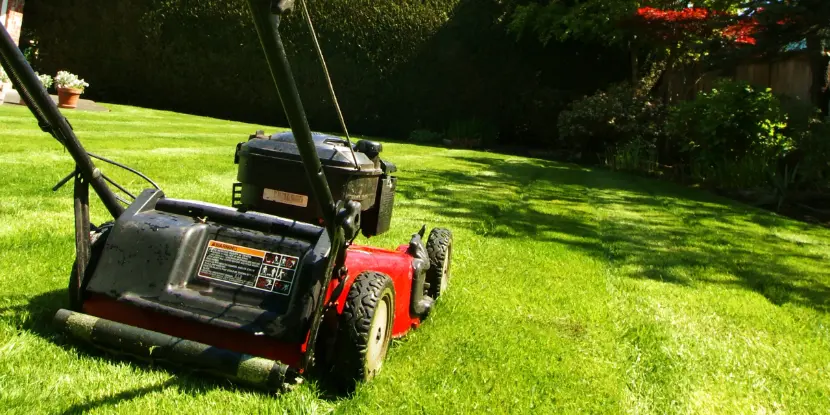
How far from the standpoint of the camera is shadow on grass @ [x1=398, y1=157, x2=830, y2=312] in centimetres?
532

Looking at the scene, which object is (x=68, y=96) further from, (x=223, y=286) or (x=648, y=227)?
(x=223, y=286)

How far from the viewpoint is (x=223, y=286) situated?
2666 millimetres

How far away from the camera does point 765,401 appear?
304cm

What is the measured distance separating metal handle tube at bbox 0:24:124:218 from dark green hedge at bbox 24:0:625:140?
564 inches

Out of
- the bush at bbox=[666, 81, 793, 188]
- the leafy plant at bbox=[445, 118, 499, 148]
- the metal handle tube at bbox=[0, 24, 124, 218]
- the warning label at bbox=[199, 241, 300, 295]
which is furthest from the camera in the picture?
the leafy plant at bbox=[445, 118, 499, 148]

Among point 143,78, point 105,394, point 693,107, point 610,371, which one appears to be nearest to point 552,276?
point 610,371

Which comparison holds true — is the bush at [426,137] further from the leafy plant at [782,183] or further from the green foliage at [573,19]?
the leafy plant at [782,183]

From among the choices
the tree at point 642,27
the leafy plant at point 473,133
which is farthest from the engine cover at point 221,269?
the leafy plant at point 473,133

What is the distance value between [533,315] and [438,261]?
1.77 feet

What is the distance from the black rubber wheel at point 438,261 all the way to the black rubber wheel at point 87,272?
1536 millimetres

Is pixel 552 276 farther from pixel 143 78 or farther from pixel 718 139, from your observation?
pixel 143 78

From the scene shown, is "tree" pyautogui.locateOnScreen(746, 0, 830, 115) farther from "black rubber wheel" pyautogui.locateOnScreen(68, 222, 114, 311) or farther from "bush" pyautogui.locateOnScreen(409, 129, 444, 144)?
"black rubber wheel" pyautogui.locateOnScreen(68, 222, 114, 311)

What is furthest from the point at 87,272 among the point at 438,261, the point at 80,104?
the point at 80,104

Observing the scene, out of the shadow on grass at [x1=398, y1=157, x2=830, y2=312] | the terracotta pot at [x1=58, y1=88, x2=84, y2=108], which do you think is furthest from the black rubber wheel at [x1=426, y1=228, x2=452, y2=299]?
the terracotta pot at [x1=58, y1=88, x2=84, y2=108]
